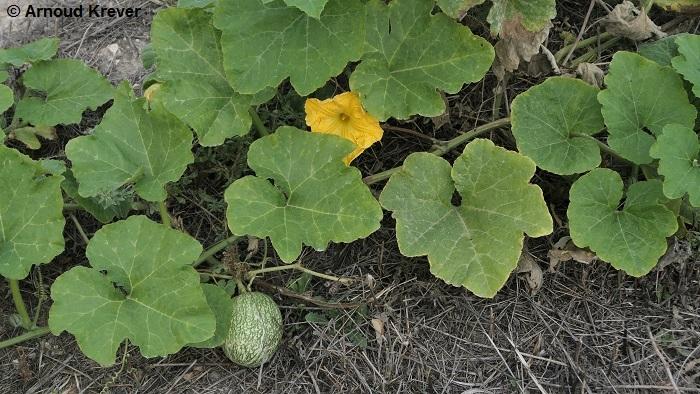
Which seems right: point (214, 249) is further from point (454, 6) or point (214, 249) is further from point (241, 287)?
point (454, 6)

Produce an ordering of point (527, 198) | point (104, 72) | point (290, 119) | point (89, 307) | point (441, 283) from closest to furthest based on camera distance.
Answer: point (89, 307)
point (527, 198)
point (441, 283)
point (290, 119)
point (104, 72)

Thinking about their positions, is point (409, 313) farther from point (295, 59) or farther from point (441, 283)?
point (295, 59)

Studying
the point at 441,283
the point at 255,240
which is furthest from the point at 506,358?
the point at 255,240

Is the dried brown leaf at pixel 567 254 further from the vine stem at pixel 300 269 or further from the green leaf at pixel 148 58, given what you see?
the green leaf at pixel 148 58

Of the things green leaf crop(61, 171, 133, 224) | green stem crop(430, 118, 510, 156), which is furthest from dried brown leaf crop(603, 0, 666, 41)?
green leaf crop(61, 171, 133, 224)

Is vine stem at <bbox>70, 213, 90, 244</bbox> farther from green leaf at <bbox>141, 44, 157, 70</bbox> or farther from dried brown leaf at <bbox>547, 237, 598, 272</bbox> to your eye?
dried brown leaf at <bbox>547, 237, 598, 272</bbox>

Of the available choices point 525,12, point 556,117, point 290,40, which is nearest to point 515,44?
point 525,12
